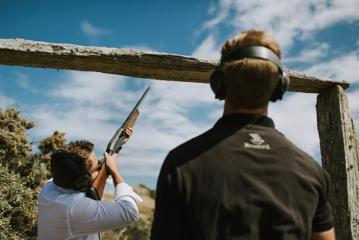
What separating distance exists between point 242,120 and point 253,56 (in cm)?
26

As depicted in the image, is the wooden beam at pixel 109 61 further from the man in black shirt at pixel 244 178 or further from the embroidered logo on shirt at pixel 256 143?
the embroidered logo on shirt at pixel 256 143

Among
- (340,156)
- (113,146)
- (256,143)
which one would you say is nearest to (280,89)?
(256,143)

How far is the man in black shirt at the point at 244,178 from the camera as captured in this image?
1523 millimetres

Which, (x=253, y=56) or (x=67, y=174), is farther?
(x=67, y=174)

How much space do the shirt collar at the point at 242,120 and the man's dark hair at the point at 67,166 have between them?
6.09 feet

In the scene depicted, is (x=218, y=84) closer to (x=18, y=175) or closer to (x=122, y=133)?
(x=122, y=133)

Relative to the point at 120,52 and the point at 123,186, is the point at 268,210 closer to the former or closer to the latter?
the point at 123,186

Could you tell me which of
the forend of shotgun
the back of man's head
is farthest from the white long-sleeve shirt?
the back of man's head

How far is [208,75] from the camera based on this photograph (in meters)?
4.41

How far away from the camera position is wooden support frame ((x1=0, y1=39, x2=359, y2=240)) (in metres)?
3.88

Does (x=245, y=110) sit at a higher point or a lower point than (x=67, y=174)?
higher

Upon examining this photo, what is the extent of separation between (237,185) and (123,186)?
1.96 meters

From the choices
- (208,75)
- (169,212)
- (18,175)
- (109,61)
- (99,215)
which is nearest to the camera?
(169,212)

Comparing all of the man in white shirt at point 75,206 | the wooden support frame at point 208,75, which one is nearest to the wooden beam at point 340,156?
the wooden support frame at point 208,75
